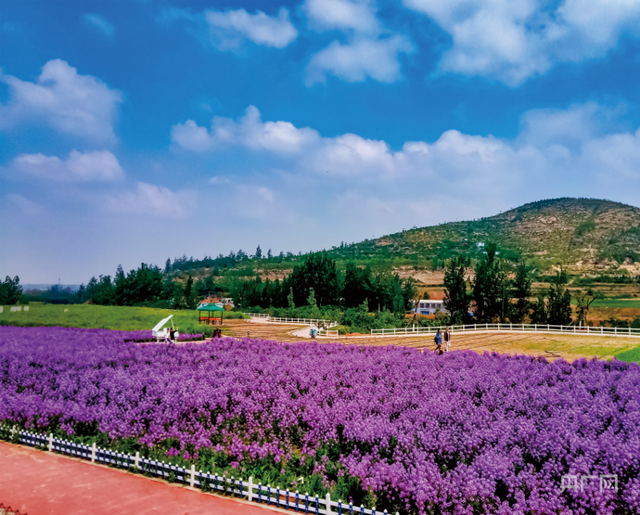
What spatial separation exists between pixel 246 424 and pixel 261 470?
2923mm

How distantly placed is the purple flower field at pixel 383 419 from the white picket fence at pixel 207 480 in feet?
1.61

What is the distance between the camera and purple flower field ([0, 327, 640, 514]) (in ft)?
23.7

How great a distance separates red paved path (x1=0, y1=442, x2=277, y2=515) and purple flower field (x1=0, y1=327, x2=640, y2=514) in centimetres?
105

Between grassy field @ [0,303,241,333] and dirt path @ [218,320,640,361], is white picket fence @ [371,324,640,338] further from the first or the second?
grassy field @ [0,303,241,333]

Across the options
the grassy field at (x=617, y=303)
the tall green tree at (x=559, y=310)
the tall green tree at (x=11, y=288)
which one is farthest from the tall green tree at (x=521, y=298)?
the tall green tree at (x=11, y=288)

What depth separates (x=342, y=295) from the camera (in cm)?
9994

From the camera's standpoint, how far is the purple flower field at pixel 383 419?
23.7ft

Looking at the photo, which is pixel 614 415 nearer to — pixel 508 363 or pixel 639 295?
pixel 508 363

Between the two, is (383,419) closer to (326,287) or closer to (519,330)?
Answer: (519,330)

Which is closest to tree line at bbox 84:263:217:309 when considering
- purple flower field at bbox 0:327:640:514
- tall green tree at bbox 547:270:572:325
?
tall green tree at bbox 547:270:572:325

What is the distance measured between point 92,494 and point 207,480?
2.07m

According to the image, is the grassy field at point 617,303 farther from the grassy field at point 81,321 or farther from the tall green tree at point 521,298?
the grassy field at point 81,321

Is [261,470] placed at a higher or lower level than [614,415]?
lower

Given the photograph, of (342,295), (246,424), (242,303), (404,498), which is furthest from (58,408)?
(242,303)
